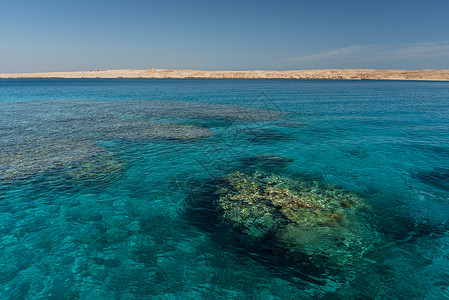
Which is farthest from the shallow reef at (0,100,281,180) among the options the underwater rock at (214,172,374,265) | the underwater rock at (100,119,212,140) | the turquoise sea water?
the underwater rock at (214,172,374,265)

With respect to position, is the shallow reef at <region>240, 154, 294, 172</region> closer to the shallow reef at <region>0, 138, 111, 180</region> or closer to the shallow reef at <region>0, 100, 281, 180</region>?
the shallow reef at <region>0, 100, 281, 180</region>

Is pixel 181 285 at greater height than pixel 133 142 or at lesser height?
lesser

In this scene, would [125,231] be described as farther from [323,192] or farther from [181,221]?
[323,192]

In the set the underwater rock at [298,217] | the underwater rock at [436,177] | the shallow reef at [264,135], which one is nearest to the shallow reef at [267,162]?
the underwater rock at [298,217]

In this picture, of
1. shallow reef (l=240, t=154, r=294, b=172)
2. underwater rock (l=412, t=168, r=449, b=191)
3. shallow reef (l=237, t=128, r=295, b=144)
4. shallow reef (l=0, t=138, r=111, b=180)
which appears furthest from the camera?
shallow reef (l=237, t=128, r=295, b=144)

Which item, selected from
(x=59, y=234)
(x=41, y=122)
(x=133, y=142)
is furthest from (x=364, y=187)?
(x=41, y=122)

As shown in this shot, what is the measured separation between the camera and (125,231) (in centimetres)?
1278

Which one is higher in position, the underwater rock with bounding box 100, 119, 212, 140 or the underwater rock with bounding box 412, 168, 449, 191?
the underwater rock with bounding box 100, 119, 212, 140

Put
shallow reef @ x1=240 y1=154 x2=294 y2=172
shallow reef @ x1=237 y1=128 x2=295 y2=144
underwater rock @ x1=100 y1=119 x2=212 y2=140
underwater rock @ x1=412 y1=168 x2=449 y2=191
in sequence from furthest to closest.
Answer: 1. underwater rock @ x1=100 y1=119 x2=212 y2=140
2. shallow reef @ x1=237 y1=128 x2=295 y2=144
3. shallow reef @ x1=240 y1=154 x2=294 y2=172
4. underwater rock @ x1=412 y1=168 x2=449 y2=191

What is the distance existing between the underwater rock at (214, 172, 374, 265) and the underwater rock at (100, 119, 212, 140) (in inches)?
599

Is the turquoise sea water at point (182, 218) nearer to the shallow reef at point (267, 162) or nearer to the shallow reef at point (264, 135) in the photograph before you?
the shallow reef at point (267, 162)

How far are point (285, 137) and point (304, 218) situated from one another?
19044 millimetres

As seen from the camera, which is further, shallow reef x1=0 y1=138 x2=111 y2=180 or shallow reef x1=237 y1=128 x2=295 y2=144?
shallow reef x1=237 y1=128 x2=295 y2=144

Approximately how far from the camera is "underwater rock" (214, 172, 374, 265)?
11.5 m
